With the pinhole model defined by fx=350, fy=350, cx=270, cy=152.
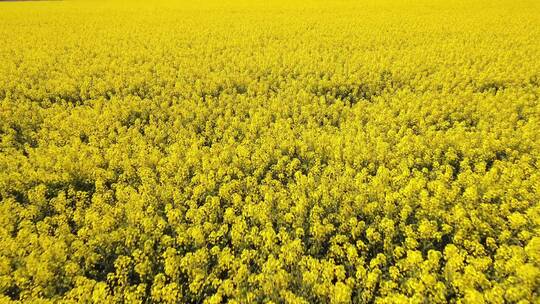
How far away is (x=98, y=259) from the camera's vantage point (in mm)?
4738

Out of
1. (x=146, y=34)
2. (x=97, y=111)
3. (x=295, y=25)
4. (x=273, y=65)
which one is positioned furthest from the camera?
(x=295, y=25)

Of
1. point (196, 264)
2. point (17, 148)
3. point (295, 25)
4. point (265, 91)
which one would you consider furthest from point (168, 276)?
point (295, 25)

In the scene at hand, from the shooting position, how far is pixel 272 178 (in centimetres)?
659

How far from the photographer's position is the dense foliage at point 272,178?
4.29 metres

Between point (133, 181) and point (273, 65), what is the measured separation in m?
7.59

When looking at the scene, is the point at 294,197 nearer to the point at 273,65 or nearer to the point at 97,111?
the point at 97,111

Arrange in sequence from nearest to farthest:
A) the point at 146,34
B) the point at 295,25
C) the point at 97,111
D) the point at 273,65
A: 1. the point at 97,111
2. the point at 273,65
3. the point at 146,34
4. the point at 295,25

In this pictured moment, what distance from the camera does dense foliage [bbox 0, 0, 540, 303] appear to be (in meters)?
4.29

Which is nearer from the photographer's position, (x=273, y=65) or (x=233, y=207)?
(x=233, y=207)

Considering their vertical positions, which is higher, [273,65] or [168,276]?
[273,65]

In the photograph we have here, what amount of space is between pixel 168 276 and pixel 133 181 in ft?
8.21

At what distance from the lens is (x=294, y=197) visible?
5.68 metres

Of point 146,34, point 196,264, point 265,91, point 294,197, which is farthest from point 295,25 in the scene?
point 196,264

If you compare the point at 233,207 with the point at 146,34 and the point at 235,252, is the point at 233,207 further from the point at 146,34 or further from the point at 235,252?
the point at 146,34
